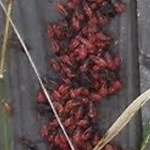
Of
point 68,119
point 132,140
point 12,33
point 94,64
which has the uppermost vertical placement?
point 12,33

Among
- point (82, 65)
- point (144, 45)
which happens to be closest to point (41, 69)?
point (82, 65)

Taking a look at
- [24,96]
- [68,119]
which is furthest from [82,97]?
[24,96]

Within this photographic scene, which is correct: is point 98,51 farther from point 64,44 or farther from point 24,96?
point 24,96

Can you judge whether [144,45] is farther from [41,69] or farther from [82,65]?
[41,69]
